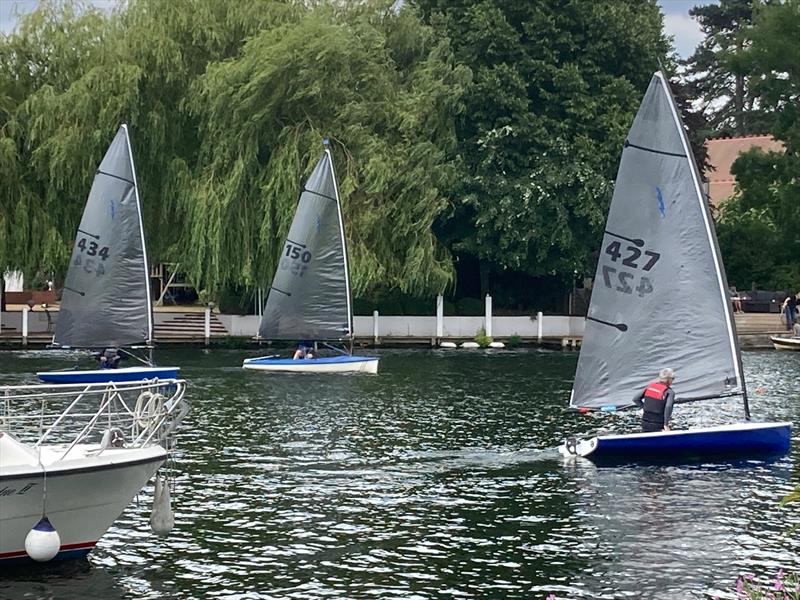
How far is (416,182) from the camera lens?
58281 mm

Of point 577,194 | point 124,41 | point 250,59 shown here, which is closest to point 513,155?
point 577,194

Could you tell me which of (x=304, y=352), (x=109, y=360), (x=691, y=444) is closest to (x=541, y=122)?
(x=304, y=352)

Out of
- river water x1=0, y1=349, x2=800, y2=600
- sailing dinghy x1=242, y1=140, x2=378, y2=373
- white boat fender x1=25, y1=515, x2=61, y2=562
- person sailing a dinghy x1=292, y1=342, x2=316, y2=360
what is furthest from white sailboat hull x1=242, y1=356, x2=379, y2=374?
white boat fender x1=25, y1=515, x2=61, y2=562

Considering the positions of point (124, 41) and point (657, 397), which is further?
point (124, 41)

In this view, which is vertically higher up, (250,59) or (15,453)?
(250,59)

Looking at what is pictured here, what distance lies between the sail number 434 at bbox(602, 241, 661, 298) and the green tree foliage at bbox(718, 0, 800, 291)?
42916 mm

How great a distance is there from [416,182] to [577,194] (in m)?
7.80

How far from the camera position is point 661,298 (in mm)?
27625

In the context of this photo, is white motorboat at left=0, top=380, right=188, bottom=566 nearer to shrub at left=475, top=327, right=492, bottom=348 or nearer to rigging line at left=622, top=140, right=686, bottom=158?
rigging line at left=622, top=140, right=686, bottom=158

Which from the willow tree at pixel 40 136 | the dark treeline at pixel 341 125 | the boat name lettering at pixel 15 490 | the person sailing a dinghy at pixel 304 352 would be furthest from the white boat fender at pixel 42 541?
the willow tree at pixel 40 136

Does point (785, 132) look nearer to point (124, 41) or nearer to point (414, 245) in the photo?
point (414, 245)

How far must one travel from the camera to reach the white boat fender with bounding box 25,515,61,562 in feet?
56.1

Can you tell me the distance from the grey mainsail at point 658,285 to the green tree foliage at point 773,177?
42840mm

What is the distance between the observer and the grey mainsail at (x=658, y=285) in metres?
27.2
